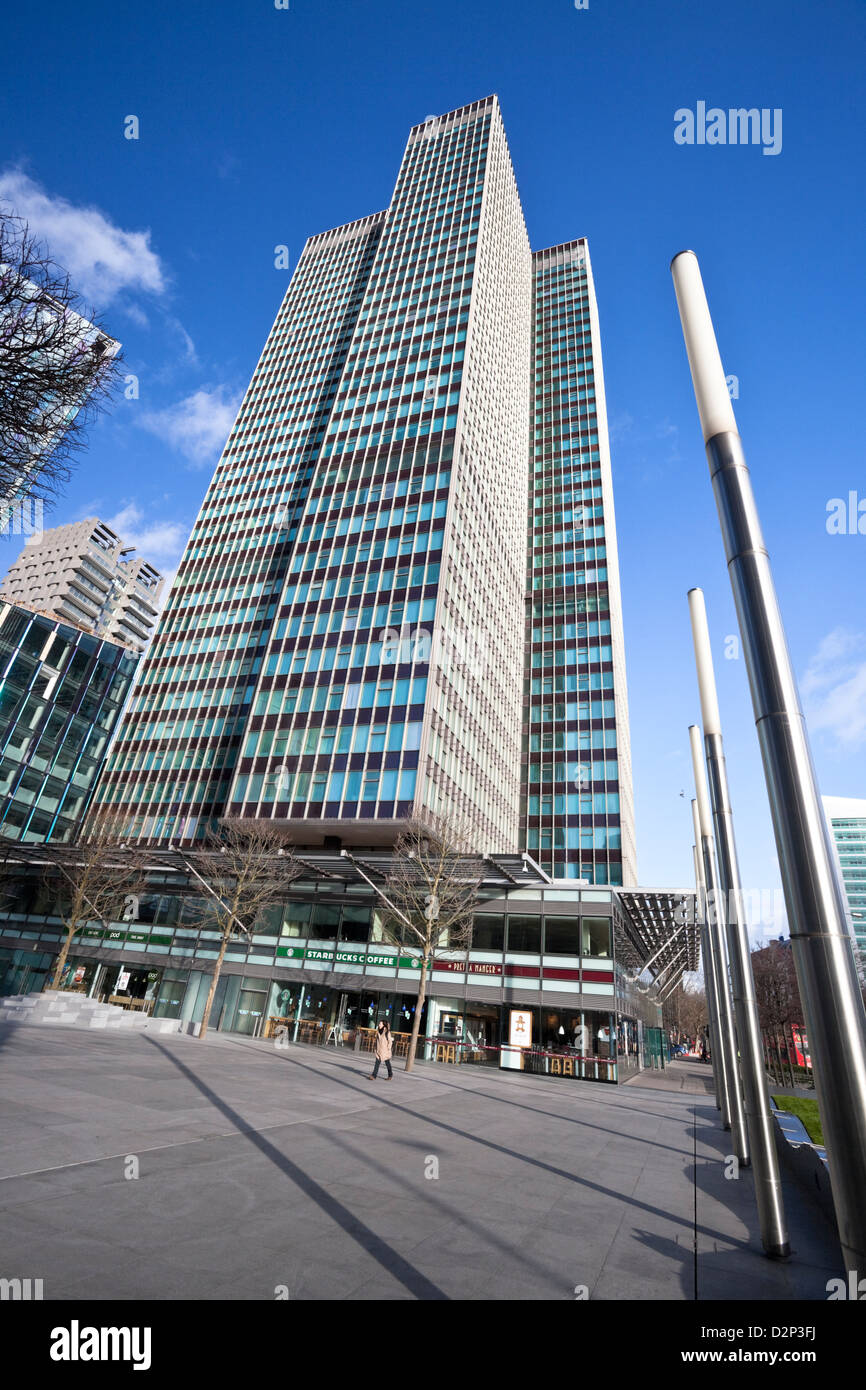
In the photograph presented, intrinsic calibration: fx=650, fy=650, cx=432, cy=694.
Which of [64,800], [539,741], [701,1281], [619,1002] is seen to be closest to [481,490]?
[539,741]

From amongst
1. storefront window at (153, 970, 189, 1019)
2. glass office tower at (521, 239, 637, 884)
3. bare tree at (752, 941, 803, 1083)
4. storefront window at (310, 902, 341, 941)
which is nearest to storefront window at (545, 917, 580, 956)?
storefront window at (310, 902, 341, 941)

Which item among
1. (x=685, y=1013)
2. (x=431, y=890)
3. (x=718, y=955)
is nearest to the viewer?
(x=718, y=955)

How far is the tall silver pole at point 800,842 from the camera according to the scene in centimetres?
451

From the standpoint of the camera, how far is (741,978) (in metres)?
10.3

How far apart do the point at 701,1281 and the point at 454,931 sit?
105 ft

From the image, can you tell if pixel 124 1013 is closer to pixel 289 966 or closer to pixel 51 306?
pixel 289 966

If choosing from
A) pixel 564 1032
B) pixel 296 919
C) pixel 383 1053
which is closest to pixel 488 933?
pixel 564 1032

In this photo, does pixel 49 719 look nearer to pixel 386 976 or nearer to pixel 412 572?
pixel 412 572

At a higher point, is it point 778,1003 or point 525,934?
point 525,934

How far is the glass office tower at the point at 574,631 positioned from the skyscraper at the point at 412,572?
30 centimetres

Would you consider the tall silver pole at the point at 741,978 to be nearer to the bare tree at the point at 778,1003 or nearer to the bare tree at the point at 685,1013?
the bare tree at the point at 778,1003

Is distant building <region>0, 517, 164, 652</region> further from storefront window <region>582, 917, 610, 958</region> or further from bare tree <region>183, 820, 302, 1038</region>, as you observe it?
storefront window <region>582, 917, 610, 958</region>

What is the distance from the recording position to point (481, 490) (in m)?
62.2

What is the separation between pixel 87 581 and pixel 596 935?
151 meters
